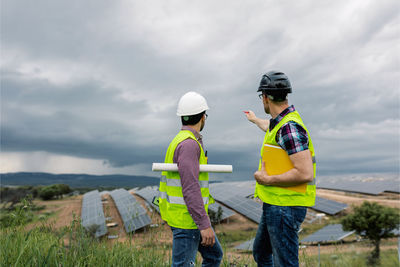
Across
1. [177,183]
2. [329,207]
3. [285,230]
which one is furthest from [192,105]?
[329,207]

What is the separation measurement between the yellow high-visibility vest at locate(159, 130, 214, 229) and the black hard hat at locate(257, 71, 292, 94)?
782mm

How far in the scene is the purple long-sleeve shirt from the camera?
239 cm

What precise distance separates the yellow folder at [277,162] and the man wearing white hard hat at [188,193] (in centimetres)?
54

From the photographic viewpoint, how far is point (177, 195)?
2.55 m

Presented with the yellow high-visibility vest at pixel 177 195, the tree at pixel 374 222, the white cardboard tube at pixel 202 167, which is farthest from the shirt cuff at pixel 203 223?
the tree at pixel 374 222

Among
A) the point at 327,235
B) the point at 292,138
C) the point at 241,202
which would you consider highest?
the point at 292,138

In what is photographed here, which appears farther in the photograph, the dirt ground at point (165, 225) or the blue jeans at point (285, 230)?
the dirt ground at point (165, 225)

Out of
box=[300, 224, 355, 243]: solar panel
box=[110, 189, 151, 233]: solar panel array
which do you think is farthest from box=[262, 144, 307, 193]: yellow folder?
box=[300, 224, 355, 243]: solar panel

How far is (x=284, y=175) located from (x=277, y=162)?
0.51ft

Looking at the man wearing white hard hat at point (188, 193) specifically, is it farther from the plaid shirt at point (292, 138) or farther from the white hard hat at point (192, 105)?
the plaid shirt at point (292, 138)

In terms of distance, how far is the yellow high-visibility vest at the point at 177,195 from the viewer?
2.50m

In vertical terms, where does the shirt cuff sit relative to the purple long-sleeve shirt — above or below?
below

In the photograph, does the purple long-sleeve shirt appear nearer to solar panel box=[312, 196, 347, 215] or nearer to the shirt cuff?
the shirt cuff

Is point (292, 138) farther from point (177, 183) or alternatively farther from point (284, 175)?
point (177, 183)
